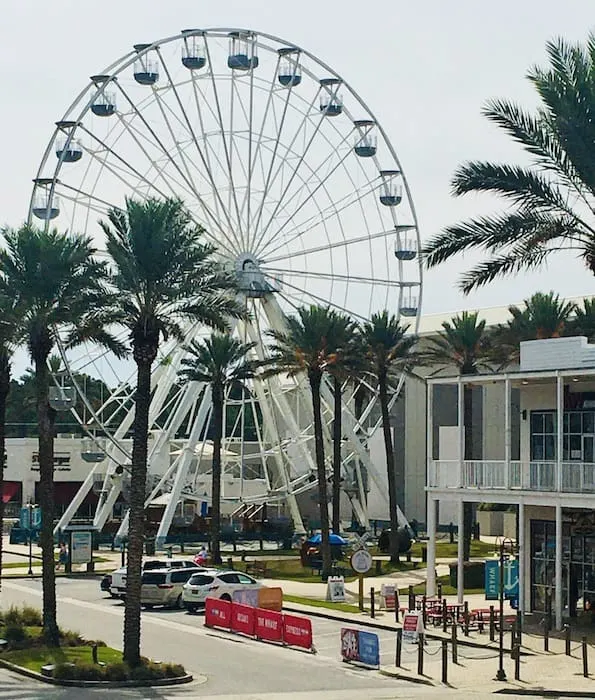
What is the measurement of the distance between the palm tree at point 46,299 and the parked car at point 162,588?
377 inches

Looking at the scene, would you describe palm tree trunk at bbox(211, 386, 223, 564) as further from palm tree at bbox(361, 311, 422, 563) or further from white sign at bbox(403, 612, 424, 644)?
white sign at bbox(403, 612, 424, 644)

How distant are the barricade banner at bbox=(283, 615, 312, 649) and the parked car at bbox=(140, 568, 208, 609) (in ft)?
29.6

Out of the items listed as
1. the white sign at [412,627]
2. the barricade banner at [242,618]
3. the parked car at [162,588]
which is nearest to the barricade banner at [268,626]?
the barricade banner at [242,618]

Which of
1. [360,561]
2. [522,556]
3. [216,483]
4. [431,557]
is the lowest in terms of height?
[360,561]

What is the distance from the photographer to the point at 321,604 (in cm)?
4553

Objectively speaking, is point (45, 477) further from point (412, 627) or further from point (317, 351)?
point (317, 351)

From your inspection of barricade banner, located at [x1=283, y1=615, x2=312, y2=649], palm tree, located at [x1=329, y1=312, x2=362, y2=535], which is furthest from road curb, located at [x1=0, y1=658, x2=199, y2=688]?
palm tree, located at [x1=329, y1=312, x2=362, y2=535]

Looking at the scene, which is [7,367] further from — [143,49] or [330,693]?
[143,49]

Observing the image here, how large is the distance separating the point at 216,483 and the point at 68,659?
29596 mm

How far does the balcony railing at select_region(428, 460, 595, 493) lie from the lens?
3762 centimetres

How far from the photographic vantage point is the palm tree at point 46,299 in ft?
115

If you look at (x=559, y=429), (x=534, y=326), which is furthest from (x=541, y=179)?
(x=534, y=326)

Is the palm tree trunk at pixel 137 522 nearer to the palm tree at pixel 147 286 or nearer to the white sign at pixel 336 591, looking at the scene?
the palm tree at pixel 147 286

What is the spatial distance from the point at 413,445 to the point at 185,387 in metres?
24.8
